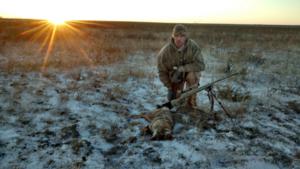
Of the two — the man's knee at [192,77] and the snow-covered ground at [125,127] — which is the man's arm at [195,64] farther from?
the snow-covered ground at [125,127]

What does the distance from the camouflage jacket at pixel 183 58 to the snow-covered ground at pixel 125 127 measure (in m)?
0.97

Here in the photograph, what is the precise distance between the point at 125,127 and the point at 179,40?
196 cm

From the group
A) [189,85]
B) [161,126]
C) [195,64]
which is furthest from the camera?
[189,85]

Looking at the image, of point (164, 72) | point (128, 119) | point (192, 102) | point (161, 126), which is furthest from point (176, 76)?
point (161, 126)

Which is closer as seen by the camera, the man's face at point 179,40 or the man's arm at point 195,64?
the man's face at point 179,40

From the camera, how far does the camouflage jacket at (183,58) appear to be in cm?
543

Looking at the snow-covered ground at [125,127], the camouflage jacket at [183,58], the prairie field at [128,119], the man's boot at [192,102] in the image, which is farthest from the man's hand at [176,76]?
the snow-covered ground at [125,127]

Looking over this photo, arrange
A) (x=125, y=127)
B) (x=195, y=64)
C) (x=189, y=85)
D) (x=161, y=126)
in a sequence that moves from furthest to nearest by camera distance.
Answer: (x=189, y=85) → (x=195, y=64) → (x=125, y=127) → (x=161, y=126)

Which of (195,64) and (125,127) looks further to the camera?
(195,64)

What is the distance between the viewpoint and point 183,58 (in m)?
5.52

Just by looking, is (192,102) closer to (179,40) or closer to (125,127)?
(179,40)

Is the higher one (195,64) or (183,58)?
(183,58)

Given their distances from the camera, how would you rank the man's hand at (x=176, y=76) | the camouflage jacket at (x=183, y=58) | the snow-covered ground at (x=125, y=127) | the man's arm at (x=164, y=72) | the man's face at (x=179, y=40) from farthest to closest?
the man's arm at (x=164, y=72)
the man's hand at (x=176, y=76)
the camouflage jacket at (x=183, y=58)
the man's face at (x=179, y=40)
the snow-covered ground at (x=125, y=127)

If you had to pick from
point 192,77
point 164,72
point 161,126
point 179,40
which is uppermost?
point 179,40
